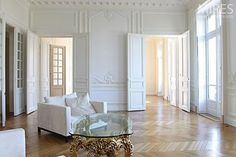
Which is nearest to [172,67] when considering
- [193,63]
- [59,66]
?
[193,63]

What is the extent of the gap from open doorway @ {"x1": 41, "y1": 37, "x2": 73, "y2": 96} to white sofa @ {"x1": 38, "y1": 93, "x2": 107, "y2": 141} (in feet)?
19.7

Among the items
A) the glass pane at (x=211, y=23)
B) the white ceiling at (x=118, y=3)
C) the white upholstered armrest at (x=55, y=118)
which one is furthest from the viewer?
the white ceiling at (x=118, y=3)

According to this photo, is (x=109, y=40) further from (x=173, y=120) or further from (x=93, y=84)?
(x=173, y=120)

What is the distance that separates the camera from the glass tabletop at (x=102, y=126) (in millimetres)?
2836

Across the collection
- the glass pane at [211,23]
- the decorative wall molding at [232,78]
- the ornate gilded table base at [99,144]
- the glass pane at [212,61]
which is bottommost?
the ornate gilded table base at [99,144]

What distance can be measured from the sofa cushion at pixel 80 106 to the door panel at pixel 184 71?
12.4ft

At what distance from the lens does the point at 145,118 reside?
253 inches

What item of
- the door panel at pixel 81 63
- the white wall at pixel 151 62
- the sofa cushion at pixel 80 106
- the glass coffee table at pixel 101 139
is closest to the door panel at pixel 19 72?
the door panel at pixel 81 63

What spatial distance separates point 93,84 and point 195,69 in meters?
3.23

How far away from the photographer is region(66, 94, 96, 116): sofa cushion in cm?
461

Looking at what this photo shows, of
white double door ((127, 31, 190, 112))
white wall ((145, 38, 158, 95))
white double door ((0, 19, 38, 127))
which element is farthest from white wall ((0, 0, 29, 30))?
white wall ((145, 38, 158, 95))

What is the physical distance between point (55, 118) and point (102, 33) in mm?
4239

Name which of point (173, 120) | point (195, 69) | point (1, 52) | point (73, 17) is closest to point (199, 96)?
point (195, 69)

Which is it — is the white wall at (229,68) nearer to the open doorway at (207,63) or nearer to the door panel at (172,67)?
the open doorway at (207,63)
